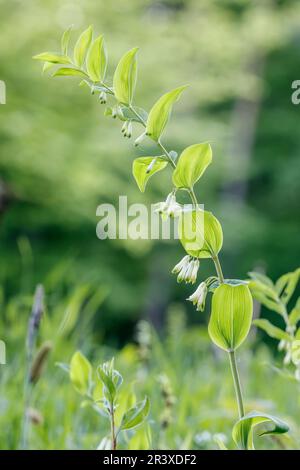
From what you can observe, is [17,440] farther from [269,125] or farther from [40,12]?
[269,125]

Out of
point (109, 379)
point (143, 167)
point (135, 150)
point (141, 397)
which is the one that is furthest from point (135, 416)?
point (135, 150)

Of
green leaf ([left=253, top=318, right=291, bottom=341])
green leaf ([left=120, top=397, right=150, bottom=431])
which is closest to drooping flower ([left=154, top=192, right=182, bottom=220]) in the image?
green leaf ([left=120, top=397, right=150, bottom=431])

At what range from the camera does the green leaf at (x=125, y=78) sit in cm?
66

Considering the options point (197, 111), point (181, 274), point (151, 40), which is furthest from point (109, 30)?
point (181, 274)

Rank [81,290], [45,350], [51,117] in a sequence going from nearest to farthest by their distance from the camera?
[45,350] → [81,290] → [51,117]

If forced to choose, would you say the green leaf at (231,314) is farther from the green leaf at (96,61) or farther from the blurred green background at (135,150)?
the blurred green background at (135,150)

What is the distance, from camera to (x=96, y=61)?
684 millimetres

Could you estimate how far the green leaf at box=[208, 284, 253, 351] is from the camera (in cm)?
65

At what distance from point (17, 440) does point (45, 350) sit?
0.26 metres

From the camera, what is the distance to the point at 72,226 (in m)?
8.51

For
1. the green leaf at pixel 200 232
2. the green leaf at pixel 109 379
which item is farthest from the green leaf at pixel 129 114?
the green leaf at pixel 109 379

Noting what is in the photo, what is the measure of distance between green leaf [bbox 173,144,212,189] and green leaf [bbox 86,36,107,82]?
0.45 ft

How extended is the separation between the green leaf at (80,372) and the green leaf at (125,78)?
355 mm

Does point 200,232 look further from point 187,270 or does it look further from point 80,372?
point 80,372
